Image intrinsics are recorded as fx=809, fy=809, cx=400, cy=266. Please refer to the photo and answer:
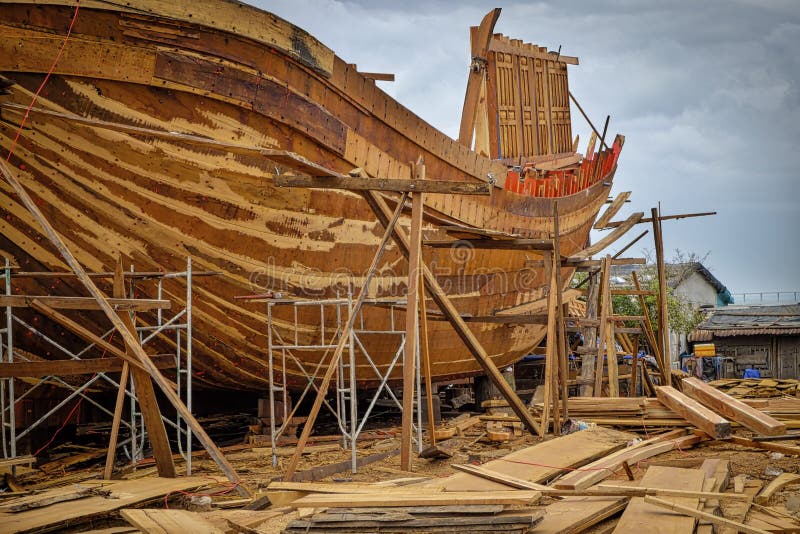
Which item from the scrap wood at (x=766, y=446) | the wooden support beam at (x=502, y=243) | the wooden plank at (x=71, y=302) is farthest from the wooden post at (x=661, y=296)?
the wooden plank at (x=71, y=302)

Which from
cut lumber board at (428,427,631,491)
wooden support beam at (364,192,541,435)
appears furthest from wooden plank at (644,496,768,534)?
wooden support beam at (364,192,541,435)

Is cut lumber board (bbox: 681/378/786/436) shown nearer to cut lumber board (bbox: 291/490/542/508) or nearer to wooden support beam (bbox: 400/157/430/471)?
wooden support beam (bbox: 400/157/430/471)

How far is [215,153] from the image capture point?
6855 millimetres

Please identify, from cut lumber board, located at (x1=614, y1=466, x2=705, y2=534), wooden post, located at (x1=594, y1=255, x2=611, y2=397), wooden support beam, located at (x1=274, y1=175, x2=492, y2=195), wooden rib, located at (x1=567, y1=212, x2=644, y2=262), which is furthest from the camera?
wooden rib, located at (x1=567, y1=212, x2=644, y2=262)

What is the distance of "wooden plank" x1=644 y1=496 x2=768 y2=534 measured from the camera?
3.69 m

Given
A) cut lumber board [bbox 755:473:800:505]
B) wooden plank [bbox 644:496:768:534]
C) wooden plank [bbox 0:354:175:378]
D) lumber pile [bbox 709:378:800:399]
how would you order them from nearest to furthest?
wooden plank [bbox 644:496:768:534], cut lumber board [bbox 755:473:800:505], wooden plank [bbox 0:354:175:378], lumber pile [bbox 709:378:800:399]

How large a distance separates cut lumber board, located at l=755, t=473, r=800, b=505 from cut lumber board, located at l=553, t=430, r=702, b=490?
97cm

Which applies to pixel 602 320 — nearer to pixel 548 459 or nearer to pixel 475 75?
pixel 548 459

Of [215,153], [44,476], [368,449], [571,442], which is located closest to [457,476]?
[571,442]

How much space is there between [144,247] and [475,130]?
7315 millimetres

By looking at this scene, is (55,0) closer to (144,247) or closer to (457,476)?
(144,247)

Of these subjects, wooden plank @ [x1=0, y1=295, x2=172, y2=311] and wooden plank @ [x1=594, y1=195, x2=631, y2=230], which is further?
wooden plank @ [x1=594, y1=195, x2=631, y2=230]

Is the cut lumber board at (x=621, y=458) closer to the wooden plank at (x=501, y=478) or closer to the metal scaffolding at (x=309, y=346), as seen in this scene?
the wooden plank at (x=501, y=478)

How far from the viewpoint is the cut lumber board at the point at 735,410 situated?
22.0ft
